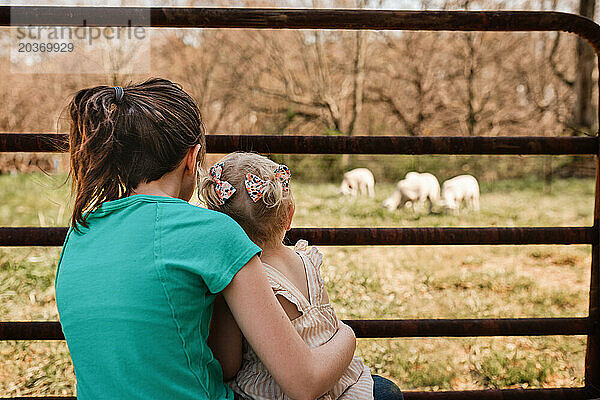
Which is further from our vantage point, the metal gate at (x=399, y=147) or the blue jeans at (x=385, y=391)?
the metal gate at (x=399, y=147)

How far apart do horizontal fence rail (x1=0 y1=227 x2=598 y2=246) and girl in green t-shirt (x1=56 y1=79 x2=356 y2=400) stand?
649 millimetres

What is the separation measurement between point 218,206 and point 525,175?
9.36 meters

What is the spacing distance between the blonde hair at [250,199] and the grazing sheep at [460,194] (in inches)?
229

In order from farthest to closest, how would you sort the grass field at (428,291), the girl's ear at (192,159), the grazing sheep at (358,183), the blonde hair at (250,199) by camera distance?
the grazing sheep at (358,183), the grass field at (428,291), the blonde hair at (250,199), the girl's ear at (192,159)

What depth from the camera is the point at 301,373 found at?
40.6 inches

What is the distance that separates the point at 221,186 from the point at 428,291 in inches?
124

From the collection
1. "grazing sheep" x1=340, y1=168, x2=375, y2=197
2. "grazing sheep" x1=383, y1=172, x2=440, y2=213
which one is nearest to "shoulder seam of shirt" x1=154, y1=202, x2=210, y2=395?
"grazing sheep" x1=383, y1=172, x2=440, y2=213

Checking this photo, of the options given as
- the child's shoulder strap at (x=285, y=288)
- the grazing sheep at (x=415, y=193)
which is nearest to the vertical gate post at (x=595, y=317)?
the child's shoulder strap at (x=285, y=288)

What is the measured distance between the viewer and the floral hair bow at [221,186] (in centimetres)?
125

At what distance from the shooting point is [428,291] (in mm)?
4141

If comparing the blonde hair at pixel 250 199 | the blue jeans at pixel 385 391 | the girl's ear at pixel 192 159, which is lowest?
the blue jeans at pixel 385 391

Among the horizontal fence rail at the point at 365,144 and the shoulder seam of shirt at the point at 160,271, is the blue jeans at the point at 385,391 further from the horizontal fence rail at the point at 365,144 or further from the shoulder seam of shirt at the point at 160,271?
the horizontal fence rail at the point at 365,144

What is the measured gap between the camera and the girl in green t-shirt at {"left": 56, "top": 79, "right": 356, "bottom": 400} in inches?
39.1

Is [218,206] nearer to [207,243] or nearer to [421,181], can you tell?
[207,243]
